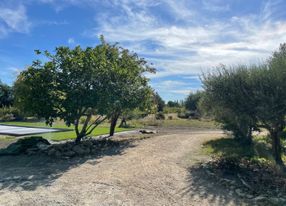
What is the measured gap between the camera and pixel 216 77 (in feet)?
33.7

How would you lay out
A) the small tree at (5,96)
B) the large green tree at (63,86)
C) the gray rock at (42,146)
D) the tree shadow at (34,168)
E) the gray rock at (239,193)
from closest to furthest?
the gray rock at (239,193) → the tree shadow at (34,168) → the large green tree at (63,86) → the gray rock at (42,146) → the small tree at (5,96)

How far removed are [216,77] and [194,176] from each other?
3.68 meters

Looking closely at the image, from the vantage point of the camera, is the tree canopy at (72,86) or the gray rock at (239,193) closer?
the gray rock at (239,193)

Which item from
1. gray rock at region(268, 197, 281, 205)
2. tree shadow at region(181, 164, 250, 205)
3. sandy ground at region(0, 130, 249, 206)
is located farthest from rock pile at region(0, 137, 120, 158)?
gray rock at region(268, 197, 281, 205)

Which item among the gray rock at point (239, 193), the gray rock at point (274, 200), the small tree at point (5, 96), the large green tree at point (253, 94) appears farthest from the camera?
the small tree at point (5, 96)

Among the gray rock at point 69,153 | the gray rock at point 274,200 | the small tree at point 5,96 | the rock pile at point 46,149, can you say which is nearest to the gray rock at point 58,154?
the rock pile at point 46,149

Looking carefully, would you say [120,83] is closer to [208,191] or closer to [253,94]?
[253,94]

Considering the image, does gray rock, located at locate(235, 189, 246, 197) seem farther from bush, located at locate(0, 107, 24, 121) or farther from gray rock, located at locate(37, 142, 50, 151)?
bush, located at locate(0, 107, 24, 121)

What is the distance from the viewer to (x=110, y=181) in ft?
25.6

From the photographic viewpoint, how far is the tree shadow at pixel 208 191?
6666 mm

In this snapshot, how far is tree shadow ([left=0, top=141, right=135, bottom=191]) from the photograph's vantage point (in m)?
7.56

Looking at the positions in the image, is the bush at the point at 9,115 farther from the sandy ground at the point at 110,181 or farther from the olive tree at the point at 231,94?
the olive tree at the point at 231,94

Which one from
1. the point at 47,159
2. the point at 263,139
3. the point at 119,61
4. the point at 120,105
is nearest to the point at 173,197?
the point at 47,159

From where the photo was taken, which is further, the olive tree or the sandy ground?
the olive tree
